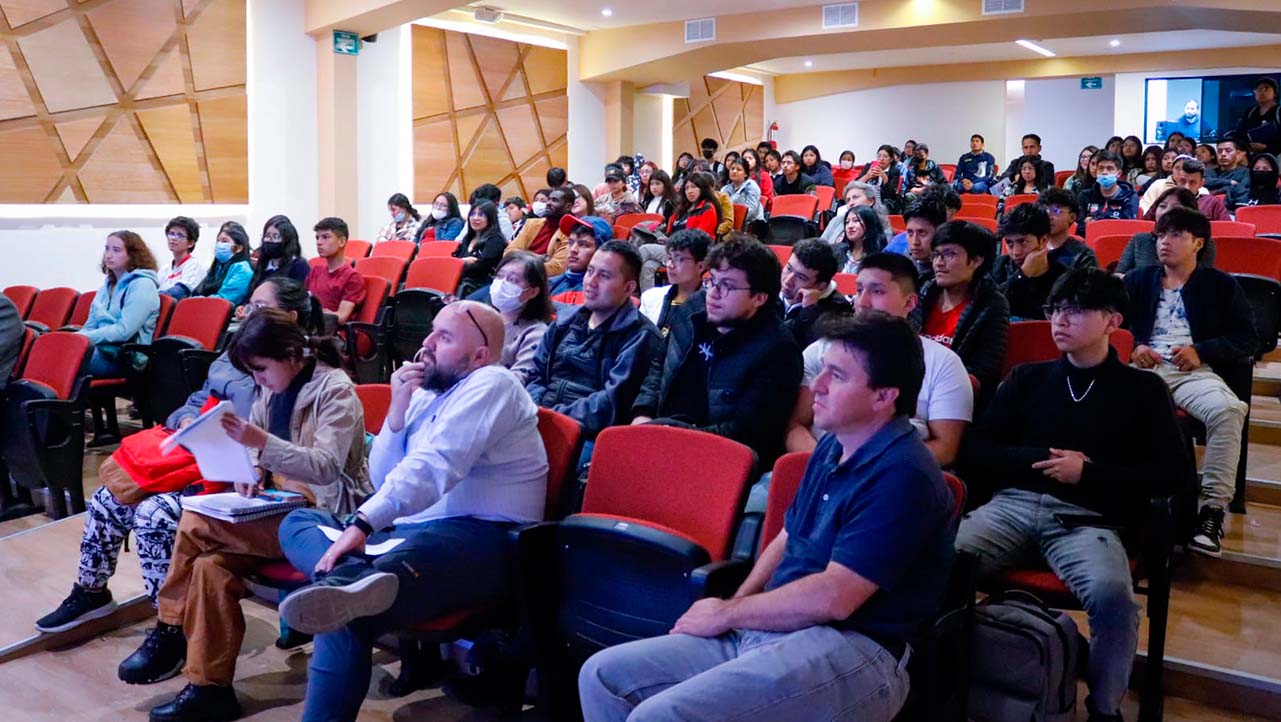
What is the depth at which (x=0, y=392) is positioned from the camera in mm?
4207

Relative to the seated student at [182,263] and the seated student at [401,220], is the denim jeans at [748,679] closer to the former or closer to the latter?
the seated student at [182,263]

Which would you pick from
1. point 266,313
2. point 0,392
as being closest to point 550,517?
point 266,313

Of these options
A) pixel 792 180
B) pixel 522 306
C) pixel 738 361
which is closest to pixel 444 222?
pixel 792 180

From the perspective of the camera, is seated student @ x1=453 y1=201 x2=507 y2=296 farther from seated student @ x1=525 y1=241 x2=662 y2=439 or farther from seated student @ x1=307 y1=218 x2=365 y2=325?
seated student @ x1=525 y1=241 x2=662 y2=439

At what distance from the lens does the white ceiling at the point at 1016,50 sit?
521 inches

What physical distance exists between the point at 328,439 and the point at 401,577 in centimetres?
62

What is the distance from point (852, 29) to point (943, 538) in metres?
9.33

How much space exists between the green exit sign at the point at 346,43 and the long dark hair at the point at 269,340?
277 inches

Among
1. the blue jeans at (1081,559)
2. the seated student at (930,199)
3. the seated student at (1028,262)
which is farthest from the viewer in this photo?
the seated student at (930,199)

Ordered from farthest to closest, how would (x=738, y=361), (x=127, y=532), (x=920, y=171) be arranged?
(x=920, y=171)
(x=127, y=532)
(x=738, y=361)

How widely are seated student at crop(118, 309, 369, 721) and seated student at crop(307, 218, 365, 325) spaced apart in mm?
2957

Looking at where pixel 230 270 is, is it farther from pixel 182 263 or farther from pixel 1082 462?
pixel 1082 462

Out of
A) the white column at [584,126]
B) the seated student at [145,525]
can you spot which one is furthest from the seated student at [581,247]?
the white column at [584,126]

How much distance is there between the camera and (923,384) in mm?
2723
